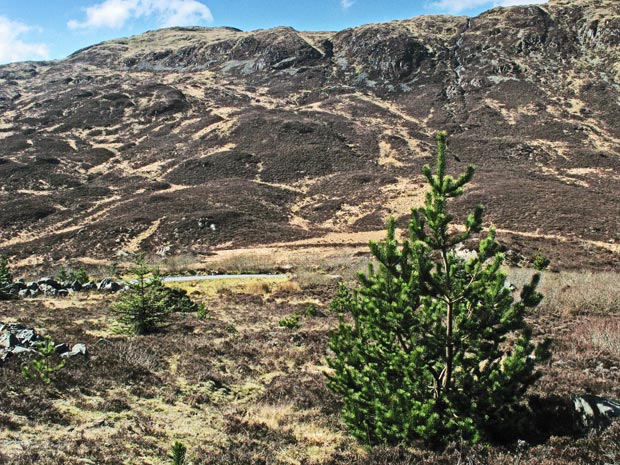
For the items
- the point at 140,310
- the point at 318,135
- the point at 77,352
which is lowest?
the point at 140,310

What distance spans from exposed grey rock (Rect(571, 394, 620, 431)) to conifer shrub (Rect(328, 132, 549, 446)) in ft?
3.42

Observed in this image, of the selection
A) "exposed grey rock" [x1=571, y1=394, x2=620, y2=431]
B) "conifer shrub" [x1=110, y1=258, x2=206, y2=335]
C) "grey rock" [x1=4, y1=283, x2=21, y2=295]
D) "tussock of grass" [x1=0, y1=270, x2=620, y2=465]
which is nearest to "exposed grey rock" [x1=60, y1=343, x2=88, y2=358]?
"tussock of grass" [x1=0, y1=270, x2=620, y2=465]

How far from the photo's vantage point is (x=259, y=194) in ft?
179

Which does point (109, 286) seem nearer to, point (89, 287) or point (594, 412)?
point (89, 287)

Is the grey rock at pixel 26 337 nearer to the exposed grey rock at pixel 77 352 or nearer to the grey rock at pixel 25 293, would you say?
the exposed grey rock at pixel 77 352

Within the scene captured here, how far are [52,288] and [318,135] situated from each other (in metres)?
58.8

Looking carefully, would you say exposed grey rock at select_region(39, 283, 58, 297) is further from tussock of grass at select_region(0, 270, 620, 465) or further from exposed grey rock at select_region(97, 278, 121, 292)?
tussock of grass at select_region(0, 270, 620, 465)

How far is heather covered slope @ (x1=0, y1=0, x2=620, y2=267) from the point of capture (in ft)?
142

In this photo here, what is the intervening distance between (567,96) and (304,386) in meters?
96.8

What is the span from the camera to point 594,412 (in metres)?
5.09

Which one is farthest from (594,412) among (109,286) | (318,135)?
(318,135)

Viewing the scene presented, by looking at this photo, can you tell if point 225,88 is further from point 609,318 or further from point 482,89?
point 609,318

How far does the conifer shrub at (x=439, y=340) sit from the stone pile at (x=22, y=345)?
6.09 meters

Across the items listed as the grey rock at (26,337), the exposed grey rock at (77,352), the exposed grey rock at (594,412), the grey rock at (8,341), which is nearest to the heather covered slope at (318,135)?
the exposed grey rock at (594,412)
